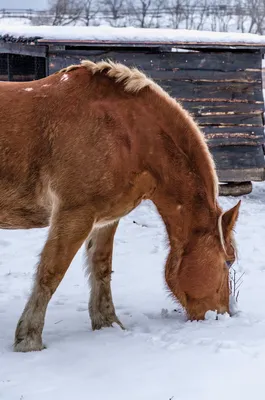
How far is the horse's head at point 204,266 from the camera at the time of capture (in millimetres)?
4586

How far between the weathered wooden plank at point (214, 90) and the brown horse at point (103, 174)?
671cm

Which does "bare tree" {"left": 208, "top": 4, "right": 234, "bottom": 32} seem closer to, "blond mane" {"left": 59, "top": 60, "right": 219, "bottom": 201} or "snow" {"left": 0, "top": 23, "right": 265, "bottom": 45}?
"snow" {"left": 0, "top": 23, "right": 265, "bottom": 45}

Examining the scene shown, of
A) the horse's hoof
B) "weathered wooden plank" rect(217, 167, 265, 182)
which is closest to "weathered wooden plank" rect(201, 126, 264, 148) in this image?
"weathered wooden plank" rect(217, 167, 265, 182)

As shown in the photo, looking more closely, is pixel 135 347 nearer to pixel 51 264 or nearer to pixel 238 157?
pixel 51 264

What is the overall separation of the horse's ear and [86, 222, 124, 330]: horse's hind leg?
0.86 metres

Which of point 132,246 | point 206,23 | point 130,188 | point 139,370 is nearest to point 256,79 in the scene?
point 132,246

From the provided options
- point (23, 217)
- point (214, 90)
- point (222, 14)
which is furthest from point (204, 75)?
point (222, 14)

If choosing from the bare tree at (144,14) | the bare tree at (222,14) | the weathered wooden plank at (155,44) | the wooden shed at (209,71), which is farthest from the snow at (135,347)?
the bare tree at (222,14)

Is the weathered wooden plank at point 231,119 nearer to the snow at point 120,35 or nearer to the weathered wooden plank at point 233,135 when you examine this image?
Result: the weathered wooden plank at point 233,135

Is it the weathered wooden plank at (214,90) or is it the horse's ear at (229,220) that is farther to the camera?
the weathered wooden plank at (214,90)

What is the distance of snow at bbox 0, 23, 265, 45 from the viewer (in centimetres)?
1013

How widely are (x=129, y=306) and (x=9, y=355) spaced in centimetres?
150

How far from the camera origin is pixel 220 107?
11484mm

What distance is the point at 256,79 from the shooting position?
455 inches
